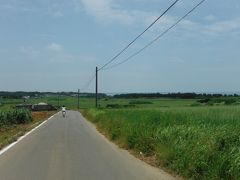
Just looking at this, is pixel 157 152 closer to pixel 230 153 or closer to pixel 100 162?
pixel 100 162

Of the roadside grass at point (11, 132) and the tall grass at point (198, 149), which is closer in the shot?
the tall grass at point (198, 149)

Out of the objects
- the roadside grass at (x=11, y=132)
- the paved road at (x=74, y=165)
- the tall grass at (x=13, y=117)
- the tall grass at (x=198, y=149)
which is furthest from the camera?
the tall grass at (x=13, y=117)

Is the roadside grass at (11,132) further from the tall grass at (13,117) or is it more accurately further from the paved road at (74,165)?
the paved road at (74,165)

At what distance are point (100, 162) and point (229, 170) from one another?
6.07 metres

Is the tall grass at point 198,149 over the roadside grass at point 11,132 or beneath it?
over

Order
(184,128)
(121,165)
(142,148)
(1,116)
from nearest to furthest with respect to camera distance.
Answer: (121,165) < (184,128) < (142,148) < (1,116)

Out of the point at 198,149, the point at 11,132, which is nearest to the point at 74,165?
the point at 198,149

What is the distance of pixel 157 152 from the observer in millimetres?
16266

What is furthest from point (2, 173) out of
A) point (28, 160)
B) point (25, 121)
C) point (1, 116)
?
point (25, 121)

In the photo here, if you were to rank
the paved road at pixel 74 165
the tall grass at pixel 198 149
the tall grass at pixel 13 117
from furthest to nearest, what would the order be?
the tall grass at pixel 13 117 < the paved road at pixel 74 165 < the tall grass at pixel 198 149

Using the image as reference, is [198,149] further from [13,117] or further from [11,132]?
[13,117]

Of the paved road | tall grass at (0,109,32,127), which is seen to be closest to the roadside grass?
tall grass at (0,109,32,127)

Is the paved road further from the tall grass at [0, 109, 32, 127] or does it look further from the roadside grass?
the tall grass at [0, 109, 32, 127]

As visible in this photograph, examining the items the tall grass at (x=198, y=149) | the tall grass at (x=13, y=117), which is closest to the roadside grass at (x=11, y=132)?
the tall grass at (x=13, y=117)
